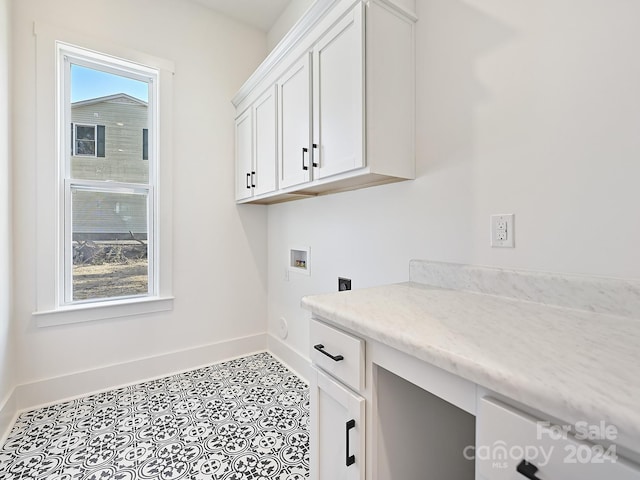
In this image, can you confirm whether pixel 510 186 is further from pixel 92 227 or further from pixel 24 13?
pixel 24 13

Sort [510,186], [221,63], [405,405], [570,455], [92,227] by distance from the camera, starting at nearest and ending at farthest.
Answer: [570,455] < [405,405] < [510,186] < [92,227] < [221,63]

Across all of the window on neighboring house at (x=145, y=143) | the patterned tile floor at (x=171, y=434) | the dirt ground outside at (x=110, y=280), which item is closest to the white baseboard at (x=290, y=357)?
the patterned tile floor at (x=171, y=434)

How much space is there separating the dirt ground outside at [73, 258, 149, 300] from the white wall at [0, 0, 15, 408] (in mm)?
373

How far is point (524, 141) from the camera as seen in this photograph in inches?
42.3

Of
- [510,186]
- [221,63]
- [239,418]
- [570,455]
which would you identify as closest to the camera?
[570,455]

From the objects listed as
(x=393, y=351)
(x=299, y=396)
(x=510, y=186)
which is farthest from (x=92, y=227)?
(x=510, y=186)

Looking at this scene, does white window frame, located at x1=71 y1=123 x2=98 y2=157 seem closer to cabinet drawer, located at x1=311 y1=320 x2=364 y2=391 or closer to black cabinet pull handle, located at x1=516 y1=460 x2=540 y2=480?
cabinet drawer, located at x1=311 y1=320 x2=364 y2=391

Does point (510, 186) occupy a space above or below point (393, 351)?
above

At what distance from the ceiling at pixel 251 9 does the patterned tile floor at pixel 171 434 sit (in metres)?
2.94

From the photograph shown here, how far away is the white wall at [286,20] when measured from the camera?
2.27 metres

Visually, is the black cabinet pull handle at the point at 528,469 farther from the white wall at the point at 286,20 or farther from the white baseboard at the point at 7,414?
the white wall at the point at 286,20

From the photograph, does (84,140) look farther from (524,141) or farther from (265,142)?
(524,141)

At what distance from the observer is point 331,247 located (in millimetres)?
1993

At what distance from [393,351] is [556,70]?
3.47ft
